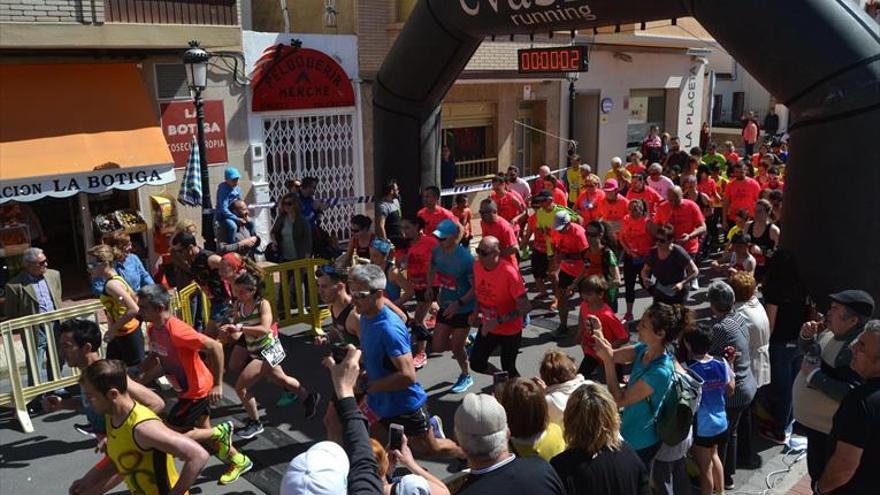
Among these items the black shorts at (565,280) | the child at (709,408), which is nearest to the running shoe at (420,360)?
the black shorts at (565,280)

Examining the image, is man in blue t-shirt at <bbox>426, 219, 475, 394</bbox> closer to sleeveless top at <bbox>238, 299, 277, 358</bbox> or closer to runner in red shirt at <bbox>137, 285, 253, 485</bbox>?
sleeveless top at <bbox>238, 299, 277, 358</bbox>

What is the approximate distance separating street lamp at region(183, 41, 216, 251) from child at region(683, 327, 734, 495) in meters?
7.51

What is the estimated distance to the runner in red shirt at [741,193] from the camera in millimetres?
11031

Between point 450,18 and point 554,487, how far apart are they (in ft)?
23.2

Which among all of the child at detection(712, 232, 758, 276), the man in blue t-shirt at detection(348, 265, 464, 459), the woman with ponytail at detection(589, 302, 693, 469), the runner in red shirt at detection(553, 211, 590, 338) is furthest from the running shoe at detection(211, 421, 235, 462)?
the child at detection(712, 232, 758, 276)

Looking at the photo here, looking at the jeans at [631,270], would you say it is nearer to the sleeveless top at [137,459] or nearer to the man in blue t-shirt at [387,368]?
the man in blue t-shirt at [387,368]

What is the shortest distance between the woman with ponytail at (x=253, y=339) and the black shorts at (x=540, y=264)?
4.63 m

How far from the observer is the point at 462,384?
291 inches

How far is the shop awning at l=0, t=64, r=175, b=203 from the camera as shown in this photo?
9914 millimetres

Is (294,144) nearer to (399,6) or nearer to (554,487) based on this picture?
(399,6)

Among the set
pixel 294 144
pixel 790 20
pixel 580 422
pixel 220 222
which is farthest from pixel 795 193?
pixel 294 144

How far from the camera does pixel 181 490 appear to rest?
405 cm

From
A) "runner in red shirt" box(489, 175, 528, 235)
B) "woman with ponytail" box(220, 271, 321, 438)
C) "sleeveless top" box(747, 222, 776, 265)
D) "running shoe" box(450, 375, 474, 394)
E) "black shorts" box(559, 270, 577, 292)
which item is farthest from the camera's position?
"runner in red shirt" box(489, 175, 528, 235)

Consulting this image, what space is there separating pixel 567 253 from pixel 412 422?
4.20m
